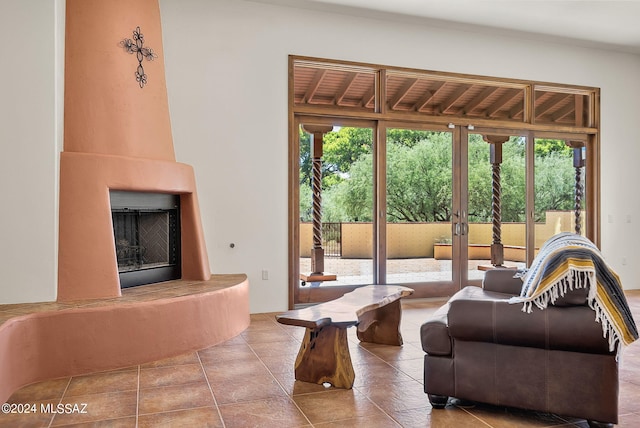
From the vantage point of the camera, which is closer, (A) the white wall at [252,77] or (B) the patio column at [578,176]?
(A) the white wall at [252,77]

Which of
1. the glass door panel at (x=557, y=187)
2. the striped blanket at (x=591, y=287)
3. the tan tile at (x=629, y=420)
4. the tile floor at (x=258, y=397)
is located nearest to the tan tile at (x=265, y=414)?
the tile floor at (x=258, y=397)

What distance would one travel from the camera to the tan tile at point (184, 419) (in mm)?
2406

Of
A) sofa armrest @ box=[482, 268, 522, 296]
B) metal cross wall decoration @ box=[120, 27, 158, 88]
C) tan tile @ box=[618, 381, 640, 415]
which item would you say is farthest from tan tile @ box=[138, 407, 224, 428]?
metal cross wall decoration @ box=[120, 27, 158, 88]

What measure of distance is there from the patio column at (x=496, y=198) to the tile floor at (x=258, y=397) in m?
2.52

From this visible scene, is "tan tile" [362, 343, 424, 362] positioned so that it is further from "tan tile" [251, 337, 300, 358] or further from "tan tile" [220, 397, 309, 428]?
"tan tile" [220, 397, 309, 428]

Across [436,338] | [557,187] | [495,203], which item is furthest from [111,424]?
[557,187]

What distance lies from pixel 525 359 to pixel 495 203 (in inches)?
160

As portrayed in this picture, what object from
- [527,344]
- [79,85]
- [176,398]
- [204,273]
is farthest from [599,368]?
[79,85]

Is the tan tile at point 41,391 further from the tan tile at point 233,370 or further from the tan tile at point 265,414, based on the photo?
the tan tile at point 265,414

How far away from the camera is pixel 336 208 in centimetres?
557

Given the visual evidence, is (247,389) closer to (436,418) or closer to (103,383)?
(103,383)

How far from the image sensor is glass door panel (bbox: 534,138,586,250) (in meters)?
6.39

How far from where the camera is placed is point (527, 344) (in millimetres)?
2404

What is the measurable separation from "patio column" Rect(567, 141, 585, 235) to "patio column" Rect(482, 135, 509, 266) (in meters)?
1.17
